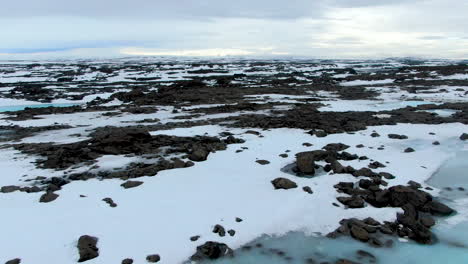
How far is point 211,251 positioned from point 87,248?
2.32 meters

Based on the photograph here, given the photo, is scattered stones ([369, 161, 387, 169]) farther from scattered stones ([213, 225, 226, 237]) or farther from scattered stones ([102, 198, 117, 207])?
scattered stones ([102, 198, 117, 207])

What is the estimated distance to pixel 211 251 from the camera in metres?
6.83

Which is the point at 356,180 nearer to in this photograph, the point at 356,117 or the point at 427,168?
the point at 427,168

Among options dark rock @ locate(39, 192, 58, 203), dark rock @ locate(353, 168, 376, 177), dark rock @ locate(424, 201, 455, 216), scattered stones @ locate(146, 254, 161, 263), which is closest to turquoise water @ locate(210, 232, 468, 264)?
scattered stones @ locate(146, 254, 161, 263)

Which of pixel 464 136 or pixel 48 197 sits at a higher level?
pixel 464 136

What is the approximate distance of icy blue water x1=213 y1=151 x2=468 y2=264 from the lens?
265 inches

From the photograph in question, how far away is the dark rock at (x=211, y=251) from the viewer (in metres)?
6.78

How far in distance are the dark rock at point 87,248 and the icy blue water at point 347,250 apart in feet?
7.52

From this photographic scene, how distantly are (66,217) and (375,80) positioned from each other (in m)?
44.1

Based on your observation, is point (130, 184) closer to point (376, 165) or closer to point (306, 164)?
point (306, 164)

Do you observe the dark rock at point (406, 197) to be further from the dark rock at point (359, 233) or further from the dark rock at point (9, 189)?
the dark rock at point (9, 189)

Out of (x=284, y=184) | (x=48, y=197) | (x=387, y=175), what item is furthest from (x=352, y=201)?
(x=48, y=197)

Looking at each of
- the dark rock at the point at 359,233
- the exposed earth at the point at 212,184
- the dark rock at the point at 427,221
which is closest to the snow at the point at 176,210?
the exposed earth at the point at 212,184

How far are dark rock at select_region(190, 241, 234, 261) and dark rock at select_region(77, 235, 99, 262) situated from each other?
5.97 ft
